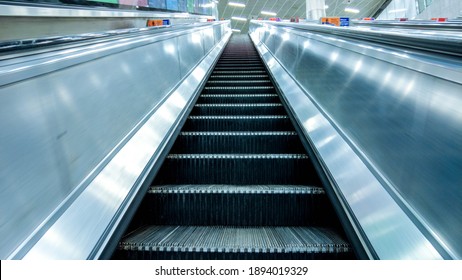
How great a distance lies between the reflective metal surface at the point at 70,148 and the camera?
1106 mm

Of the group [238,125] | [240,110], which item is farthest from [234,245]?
[240,110]

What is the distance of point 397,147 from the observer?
142cm

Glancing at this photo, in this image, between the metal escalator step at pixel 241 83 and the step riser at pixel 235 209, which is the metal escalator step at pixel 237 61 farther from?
the step riser at pixel 235 209

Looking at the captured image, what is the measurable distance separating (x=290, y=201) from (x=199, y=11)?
1347 cm

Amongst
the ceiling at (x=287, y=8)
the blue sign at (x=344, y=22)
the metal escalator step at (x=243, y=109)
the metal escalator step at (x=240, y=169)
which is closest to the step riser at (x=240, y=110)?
the metal escalator step at (x=243, y=109)

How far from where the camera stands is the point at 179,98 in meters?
3.01

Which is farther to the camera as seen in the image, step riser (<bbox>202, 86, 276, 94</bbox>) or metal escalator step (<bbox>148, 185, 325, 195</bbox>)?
step riser (<bbox>202, 86, 276, 94</bbox>)

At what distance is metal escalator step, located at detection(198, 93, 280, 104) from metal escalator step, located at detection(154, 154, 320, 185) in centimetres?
139

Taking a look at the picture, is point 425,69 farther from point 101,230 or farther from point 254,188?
point 101,230

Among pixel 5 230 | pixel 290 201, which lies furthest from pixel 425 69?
pixel 5 230

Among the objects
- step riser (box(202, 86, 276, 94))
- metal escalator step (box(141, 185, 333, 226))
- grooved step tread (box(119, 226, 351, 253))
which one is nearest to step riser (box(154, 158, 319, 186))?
metal escalator step (box(141, 185, 333, 226))

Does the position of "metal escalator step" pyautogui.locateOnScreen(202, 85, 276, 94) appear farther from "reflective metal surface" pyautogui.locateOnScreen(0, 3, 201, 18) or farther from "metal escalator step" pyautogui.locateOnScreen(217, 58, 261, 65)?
"reflective metal surface" pyautogui.locateOnScreen(0, 3, 201, 18)

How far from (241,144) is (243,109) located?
29.9 inches

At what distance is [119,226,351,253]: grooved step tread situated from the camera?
156 cm
